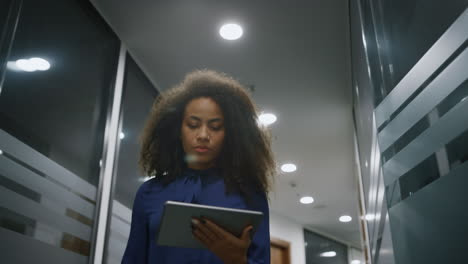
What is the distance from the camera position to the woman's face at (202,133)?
118 centimetres

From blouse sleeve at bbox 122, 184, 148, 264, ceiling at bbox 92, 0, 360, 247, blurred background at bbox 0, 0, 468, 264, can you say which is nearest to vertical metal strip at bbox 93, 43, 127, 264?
blurred background at bbox 0, 0, 468, 264

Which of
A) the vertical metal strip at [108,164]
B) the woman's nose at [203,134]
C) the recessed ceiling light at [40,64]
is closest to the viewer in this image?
the woman's nose at [203,134]

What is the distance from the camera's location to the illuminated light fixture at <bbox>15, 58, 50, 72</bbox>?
2021mm

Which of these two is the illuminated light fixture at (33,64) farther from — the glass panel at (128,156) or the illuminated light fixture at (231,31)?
the illuminated light fixture at (231,31)

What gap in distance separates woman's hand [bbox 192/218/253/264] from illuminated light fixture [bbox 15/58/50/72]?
147 cm

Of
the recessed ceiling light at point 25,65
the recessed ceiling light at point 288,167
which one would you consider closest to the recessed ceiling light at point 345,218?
the recessed ceiling light at point 288,167

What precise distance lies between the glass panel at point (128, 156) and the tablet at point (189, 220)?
5.05 ft

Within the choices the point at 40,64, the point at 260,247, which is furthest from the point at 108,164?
the point at 260,247

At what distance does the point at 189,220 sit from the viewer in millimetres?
941

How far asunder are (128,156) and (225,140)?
1.93 m

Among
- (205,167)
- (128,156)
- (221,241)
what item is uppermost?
(128,156)

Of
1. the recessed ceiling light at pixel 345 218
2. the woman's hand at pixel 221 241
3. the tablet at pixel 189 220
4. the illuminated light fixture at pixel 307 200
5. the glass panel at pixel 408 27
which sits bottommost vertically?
the woman's hand at pixel 221 241

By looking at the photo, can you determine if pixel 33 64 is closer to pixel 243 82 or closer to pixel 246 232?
pixel 246 232

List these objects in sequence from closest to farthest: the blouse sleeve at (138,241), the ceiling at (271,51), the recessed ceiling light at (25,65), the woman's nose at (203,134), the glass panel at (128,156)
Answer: the blouse sleeve at (138,241)
the woman's nose at (203,134)
the recessed ceiling light at (25,65)
the glass panel at (128,156)
the ceiling at (271,51)
